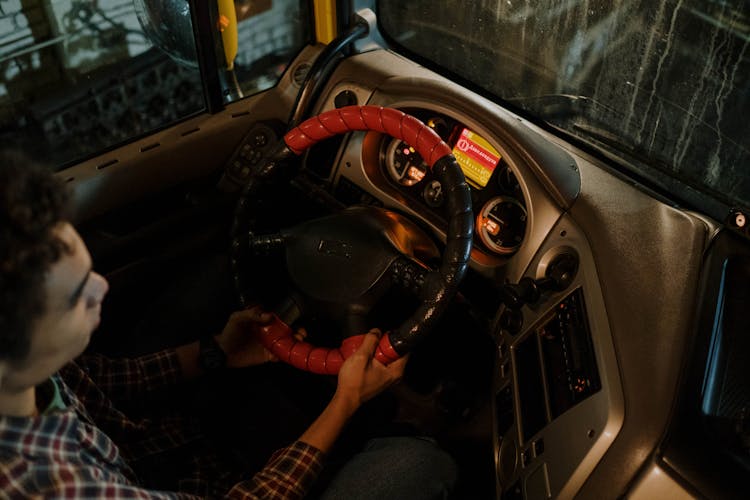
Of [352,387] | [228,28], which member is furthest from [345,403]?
[228,28]

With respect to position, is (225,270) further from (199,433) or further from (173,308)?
(199,433)

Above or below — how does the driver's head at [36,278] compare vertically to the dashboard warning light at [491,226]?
above

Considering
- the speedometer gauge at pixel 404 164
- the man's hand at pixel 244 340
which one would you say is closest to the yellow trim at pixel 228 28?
the speedometer gauge at pixel 404 164

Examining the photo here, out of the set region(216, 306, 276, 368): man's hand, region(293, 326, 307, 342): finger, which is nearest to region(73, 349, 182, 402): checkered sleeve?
region(216, 306, 276, 368): man's hand

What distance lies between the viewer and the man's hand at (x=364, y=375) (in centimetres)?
131

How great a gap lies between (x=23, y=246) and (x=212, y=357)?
0.76 m

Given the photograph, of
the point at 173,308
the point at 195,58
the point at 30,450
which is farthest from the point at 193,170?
the point at 30,450

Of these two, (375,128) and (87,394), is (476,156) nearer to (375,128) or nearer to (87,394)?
(375,128)

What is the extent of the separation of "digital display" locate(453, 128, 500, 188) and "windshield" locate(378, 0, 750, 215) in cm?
29

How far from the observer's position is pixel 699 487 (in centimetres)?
99

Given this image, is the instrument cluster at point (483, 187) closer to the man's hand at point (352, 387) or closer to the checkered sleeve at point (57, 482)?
the man's hand at point (352, 387)

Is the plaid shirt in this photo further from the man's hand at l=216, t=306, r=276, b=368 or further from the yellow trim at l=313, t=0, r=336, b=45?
the yellow trim at l=313, t=0, r=336, b=45

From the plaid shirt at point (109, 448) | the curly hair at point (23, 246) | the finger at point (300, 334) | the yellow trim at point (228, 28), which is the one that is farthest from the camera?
the yellow trim at point (228, 28)

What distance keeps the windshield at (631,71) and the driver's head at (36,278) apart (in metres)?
1.26
